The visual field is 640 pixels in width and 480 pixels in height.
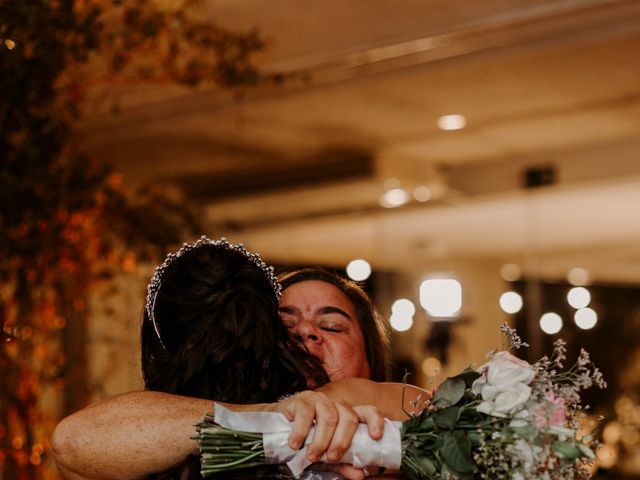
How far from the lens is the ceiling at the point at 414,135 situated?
4918mm

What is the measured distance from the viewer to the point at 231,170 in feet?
25.2

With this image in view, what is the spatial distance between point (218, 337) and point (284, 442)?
220 mm

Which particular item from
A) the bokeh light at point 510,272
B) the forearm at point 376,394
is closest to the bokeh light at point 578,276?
the bokeh light at point 510,272

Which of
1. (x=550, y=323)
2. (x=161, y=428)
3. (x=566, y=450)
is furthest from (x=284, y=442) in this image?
(x=550, y=323)

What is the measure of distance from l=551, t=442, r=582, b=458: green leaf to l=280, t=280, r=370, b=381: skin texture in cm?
77

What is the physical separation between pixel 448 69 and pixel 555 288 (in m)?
2.10

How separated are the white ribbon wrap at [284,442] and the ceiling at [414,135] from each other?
2.94m

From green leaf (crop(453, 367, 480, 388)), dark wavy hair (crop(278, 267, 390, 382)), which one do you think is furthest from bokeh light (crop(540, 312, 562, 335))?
green leaf (crop(453, 367, 480, 388))

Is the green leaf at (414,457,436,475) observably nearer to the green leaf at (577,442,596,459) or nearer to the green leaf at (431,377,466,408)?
the green leaf at (431,377,466,408)

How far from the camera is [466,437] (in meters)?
1.64

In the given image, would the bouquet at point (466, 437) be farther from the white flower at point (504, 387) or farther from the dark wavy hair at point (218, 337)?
the dark wavy hair at point (218, 337)

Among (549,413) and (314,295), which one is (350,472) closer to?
(549,413)

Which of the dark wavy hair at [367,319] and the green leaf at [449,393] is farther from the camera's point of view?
the dark wavy hair at [367,319]

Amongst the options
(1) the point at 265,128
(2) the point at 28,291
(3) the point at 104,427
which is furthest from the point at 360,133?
(3) the point at 104,427
